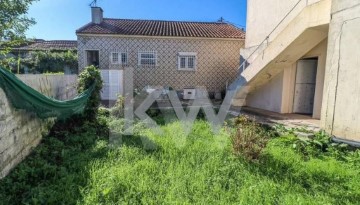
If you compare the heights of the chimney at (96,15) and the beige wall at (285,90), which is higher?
the chimney at (96,15)

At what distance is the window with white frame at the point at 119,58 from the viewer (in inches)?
534

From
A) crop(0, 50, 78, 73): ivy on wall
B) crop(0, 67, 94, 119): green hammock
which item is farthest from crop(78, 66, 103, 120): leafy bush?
crop(0, 50, 78, 73): ivy on wall

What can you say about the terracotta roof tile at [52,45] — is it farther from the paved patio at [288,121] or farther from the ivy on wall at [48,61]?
the paved patio at [288,121]

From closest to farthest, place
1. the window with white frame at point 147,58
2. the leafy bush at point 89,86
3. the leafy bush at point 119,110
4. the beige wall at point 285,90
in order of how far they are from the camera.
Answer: the leafy bush at point 89,86, the beige wall at point 285,90, the leafy bush at point 119,110, the window with white frame at point 147,58

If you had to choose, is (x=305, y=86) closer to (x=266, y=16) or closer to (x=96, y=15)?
(x=266, y=16)

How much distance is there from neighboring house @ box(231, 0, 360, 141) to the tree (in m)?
8.26

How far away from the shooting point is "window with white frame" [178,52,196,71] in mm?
13938

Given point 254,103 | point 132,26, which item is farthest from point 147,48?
point 254,103

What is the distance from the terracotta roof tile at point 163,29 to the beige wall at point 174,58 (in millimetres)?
337

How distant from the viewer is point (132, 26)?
1490 cm

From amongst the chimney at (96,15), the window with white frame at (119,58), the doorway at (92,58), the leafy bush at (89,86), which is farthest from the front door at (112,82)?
the leafy bush at (89,86)

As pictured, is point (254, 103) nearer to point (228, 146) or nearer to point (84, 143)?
point (228, 146)

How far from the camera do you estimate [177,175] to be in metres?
3.82

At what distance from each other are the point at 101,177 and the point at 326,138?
490 cm
